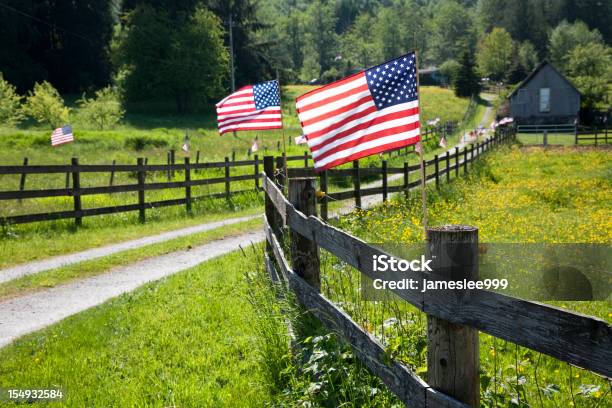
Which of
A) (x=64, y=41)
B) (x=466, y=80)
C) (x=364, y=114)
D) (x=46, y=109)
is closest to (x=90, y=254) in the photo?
(x=364, y=114)

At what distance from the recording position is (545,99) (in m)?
66.8

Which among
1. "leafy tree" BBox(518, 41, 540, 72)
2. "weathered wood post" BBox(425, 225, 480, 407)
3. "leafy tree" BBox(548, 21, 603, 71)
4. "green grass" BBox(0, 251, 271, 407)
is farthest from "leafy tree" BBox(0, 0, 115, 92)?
"leafy tree" BBox(548, 21, 603, 71)

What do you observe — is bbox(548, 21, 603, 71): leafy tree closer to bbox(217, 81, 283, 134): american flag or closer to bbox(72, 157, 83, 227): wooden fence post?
bbox(217, 81, 283, 134): american flag

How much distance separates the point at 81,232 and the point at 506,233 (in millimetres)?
9305

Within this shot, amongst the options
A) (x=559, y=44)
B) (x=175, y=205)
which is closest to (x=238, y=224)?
(x=175, y=205)

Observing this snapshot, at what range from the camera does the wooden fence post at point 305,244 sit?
4797mm

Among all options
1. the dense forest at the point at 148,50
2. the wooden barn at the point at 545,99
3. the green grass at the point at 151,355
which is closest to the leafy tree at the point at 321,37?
the dense forest at the point at 148,50

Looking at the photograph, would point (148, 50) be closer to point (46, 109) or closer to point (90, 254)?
point (46, 109)

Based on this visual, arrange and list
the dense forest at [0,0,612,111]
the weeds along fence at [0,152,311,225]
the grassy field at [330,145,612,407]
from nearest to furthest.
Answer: the grassy field at [330,145,612,407] → the weeds along fence at [0,152,311,225] → the dense forest at [0,0,612,111]

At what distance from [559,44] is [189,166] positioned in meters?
122

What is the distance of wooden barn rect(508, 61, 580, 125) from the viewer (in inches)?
2598

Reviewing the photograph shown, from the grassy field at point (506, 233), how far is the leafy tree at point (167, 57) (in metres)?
45.7

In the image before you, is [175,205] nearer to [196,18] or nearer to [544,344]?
[544,344]

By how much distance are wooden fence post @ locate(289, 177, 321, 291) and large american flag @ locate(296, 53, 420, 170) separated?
1.17m
